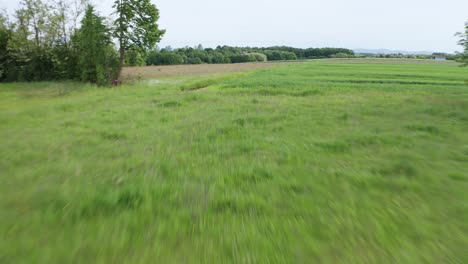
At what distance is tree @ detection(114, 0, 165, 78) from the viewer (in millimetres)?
27062

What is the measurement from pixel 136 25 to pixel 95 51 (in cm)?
497

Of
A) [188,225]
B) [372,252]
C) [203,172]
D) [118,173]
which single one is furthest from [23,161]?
[372,252]

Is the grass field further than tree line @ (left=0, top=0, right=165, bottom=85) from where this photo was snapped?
No

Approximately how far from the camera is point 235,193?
3.92 metres

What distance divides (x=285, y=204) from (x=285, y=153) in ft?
7.23

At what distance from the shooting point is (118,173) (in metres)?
4.67

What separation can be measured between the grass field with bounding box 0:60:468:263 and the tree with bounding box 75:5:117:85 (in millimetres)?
21787

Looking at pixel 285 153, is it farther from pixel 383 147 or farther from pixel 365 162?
pixel 383 147

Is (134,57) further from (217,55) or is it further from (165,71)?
(217,55)

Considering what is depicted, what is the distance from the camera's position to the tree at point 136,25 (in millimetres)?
27062

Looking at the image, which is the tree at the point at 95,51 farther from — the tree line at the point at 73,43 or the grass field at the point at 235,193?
the grass field at the point at 235,193

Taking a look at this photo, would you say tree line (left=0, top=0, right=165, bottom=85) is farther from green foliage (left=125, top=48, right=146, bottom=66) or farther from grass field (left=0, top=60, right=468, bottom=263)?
grass field (left=0, top=60, right=468, bottom=263)

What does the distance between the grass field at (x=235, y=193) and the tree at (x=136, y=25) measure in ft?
73.5

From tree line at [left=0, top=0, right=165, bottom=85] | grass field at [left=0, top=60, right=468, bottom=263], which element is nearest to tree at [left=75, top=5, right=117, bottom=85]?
tree line at [left=0, top=0, right=165, bottom=85]
